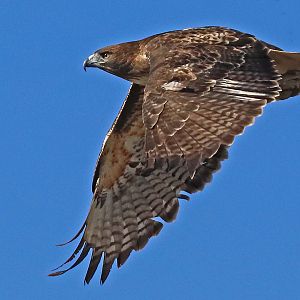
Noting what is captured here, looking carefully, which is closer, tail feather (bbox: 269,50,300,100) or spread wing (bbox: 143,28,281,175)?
spread wing (bbox: 143,28,281,175)

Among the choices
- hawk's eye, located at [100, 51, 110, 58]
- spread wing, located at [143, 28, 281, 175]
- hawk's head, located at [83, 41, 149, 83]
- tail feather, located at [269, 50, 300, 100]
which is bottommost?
spread wing, located at [143, 28, 281, 175]

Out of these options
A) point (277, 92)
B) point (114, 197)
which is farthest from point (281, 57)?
point (114, 197)

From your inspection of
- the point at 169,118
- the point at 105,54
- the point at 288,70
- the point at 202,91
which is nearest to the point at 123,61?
the point at 105,54

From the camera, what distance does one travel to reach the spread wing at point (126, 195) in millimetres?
16766

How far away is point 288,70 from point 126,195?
307cm

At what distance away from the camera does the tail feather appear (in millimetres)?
15156

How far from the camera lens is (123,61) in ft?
53.3

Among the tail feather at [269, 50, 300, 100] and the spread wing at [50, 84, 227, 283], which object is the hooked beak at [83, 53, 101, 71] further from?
the tail feather at [269, 50, 300, 100]

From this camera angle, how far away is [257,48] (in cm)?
1517

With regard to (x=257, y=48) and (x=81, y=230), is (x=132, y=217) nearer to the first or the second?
(x=81, y=230)

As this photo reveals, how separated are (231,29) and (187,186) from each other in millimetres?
2245

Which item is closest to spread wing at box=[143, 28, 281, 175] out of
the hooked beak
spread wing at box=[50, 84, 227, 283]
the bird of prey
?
the bird of prey

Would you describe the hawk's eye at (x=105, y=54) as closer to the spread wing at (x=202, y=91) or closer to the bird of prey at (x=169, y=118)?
the bird of prey at (x=169, y=118)

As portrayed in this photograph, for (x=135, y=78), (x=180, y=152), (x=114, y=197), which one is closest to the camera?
(x=180, y=152)
